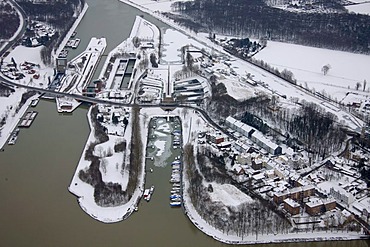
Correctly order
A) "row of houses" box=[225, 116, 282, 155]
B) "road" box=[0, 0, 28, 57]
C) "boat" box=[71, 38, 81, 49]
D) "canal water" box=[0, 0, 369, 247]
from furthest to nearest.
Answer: "boat" box=[71, 38, 81, 49]
"road" box=[0, 0, 28, 57]
"row of houses" box=[225, 116, 282, 155]
"canal water" box=[0, 0, 369, 247]

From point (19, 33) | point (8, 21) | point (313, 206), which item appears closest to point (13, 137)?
point (313, 206)

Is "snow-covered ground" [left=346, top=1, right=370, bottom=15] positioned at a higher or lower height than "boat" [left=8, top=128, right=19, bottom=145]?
higher

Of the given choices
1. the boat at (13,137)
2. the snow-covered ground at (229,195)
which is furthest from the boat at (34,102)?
the snow-covered ground at (229,195)

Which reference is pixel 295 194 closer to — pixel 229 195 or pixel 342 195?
pixel 342 195


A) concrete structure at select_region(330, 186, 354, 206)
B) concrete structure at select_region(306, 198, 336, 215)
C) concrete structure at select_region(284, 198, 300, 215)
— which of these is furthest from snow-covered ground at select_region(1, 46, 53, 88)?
concrete structure at select_region(330, 186, 354, 206)

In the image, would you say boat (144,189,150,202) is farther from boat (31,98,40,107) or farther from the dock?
boat (31,98,40,107)

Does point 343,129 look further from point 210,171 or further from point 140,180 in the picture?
point 140,180
